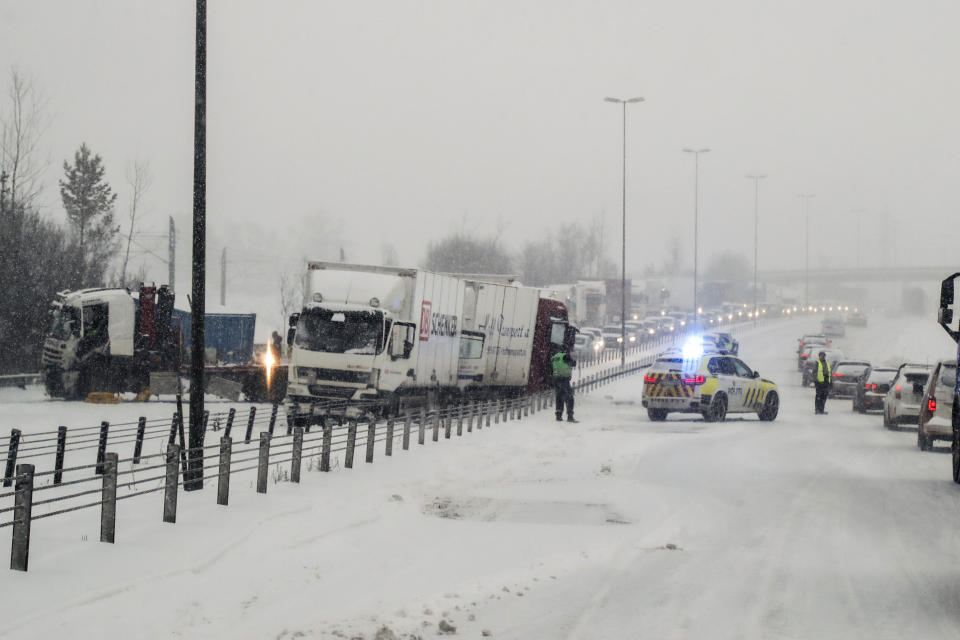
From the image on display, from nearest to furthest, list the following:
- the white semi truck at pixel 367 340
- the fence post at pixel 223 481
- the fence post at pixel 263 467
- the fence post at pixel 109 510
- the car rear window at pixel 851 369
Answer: the fence post at pixel 109 510
the fence post at pixel 223 481
the fence post at pixel 263 467
the white semi truck at pixel 367 340
the car rear window at pixel 851 369

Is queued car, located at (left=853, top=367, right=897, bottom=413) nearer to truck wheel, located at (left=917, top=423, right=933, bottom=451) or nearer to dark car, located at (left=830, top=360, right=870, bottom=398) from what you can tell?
dark car, located at (left=830, top=360, right=870, bottom=398)

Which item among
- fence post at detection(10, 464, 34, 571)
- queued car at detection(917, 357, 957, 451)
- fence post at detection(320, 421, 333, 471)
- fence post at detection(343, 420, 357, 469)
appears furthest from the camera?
queued car at detection(917, 357, 957, 451)

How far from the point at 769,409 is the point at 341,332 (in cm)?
1158

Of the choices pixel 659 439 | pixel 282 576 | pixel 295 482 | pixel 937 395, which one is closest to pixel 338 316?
pixel 659 439

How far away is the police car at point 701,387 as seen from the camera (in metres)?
27.9

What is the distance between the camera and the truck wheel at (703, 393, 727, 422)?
28.1m

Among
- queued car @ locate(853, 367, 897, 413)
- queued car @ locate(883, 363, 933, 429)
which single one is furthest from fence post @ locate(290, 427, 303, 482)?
queued car @ locate(853, 367, 897, 413)

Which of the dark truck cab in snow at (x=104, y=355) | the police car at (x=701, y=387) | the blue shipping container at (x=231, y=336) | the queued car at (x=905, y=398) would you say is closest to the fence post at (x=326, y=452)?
the police car at (x=701, y=387)

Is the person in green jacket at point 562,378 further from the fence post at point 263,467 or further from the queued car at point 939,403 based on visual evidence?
the fence post at point 263,467

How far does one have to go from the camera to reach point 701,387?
2788cm

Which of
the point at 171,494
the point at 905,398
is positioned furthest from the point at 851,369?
the point at 171,494

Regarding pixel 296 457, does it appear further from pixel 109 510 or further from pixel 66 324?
pixel 66 324

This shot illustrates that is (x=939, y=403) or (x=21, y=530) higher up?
(x=939, y=403)

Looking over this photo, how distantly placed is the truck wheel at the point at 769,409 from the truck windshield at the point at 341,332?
1060 centimetres
